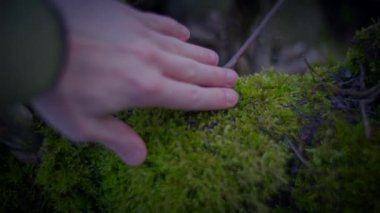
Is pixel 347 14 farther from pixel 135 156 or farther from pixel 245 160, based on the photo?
pixel 135 156

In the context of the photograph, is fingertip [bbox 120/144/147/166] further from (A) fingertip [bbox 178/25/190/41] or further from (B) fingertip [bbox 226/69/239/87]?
(A) fingertip [bbox 178/25/190/41]

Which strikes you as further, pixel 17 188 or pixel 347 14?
pixel 347 14

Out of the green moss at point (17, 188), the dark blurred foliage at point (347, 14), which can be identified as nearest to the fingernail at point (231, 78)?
the green moss at point (17, 188)

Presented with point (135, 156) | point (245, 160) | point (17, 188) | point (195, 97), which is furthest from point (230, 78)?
point (17, 188)

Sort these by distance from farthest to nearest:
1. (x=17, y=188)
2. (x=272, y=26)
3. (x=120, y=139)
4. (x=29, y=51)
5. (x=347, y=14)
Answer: (x=272, y=26) < (x=347, y=14) < (x=17, y=188) < (x=120, y=139) < (x=29, y=51)

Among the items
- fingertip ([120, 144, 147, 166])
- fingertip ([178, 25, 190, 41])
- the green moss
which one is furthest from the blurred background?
fingertip ([120, 144, 147, 166])

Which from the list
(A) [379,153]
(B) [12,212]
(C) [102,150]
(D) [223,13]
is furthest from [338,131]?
(D) [223,13]

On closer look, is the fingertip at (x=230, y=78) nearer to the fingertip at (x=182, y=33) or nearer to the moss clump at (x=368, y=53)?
the fingertip at (x=182, y=33)
